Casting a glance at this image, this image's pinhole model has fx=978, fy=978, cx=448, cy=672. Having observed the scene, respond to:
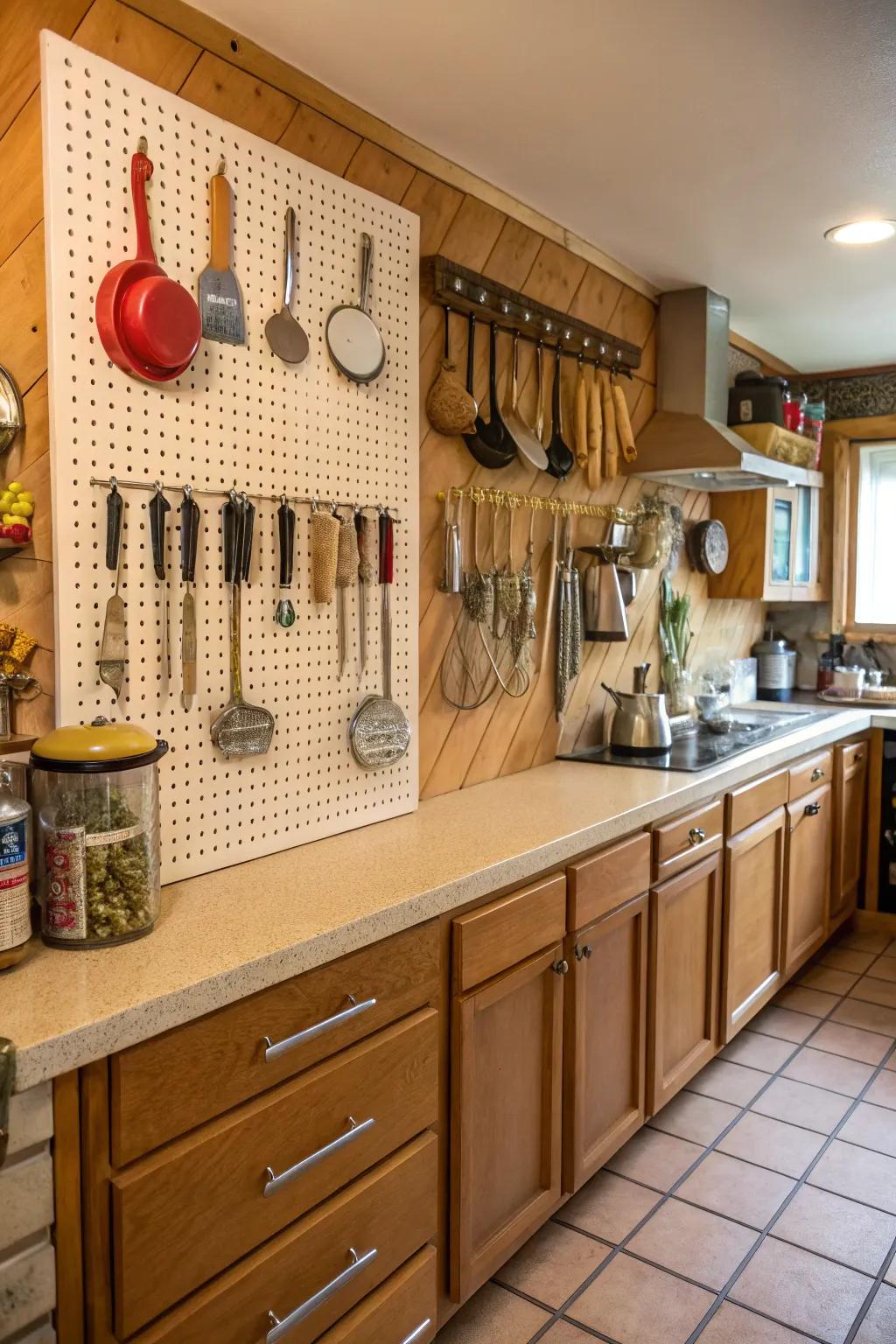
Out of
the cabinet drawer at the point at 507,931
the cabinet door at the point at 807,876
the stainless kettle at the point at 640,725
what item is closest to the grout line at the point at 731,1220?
the cabinet door at the point at 807,876

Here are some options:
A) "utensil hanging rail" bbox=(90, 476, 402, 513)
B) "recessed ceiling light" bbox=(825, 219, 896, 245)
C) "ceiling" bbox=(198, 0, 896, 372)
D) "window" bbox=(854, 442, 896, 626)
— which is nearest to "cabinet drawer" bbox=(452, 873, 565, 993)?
"utensil hanging rail" bbox=(90, 476, 402, 513)

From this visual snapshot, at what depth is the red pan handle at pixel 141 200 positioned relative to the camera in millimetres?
1526

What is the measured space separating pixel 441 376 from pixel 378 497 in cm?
40

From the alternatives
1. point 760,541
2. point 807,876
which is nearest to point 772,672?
point 760,541

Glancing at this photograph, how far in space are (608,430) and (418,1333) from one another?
2.27m

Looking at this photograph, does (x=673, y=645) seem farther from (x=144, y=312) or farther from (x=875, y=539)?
(x=144, y=312)

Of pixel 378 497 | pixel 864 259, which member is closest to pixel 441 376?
pixel 378 497

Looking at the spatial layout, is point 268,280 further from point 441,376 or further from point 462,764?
point 462,764

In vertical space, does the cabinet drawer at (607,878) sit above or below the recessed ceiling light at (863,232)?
below

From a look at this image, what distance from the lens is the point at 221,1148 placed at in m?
1.27

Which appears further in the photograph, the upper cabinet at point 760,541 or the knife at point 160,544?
the upper cabinet at point 760,541

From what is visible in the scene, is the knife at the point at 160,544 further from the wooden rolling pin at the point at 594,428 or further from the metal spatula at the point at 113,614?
the wooden rolling pin at the point at 594,428

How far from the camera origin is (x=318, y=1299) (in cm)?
141

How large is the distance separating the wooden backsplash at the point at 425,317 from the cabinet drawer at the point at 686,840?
0.48 meters
